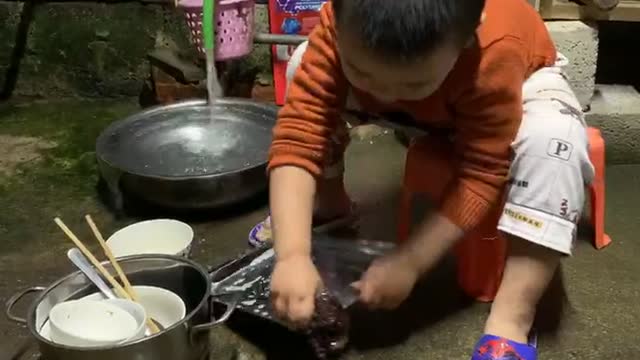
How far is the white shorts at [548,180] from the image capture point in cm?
110

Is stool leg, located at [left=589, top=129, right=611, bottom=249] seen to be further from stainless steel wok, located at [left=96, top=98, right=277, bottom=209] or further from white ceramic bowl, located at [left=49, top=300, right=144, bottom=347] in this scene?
white ceramic bowl, located at [left=49, top=300, right=144, bottom=347]

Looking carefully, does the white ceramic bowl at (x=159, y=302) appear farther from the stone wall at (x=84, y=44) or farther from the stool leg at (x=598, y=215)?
the stone wall at (x=84, y=44)

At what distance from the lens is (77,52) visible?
2125 millimetres

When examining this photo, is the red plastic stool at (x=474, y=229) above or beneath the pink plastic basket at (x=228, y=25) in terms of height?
beneath

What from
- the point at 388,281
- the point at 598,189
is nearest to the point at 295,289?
the point at 388,281

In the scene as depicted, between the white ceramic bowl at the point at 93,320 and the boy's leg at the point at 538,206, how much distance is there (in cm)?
48

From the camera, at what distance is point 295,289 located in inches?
41.4

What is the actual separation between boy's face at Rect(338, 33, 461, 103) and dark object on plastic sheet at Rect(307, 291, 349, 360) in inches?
12.1

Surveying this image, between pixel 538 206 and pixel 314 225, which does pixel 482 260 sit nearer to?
pixel 538 206

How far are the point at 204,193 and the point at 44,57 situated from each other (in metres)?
0.86

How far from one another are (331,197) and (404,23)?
0.58m

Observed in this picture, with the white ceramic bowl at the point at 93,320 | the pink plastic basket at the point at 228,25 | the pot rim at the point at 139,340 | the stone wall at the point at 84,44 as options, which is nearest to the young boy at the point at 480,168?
the pot rim at the point at 139,340

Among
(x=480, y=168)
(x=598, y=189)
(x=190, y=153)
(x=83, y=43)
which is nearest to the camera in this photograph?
(x=480, y=168)

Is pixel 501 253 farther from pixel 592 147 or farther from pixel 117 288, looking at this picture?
pixel 117 288
